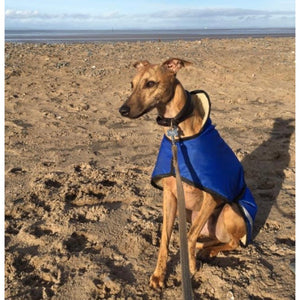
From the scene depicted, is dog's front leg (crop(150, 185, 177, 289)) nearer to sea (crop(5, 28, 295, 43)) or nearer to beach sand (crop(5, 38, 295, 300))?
beach sand (crop(5, 38, 295, 300))

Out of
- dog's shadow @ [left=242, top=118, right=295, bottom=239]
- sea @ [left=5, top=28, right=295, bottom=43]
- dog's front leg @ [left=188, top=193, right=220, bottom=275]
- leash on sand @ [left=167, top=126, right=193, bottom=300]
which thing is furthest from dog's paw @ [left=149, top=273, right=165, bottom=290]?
sea @ [left=5, top=28, right=295, bottom=43]

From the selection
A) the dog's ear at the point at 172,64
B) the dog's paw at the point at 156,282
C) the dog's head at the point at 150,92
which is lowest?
the dog's paw at the point at 156,282

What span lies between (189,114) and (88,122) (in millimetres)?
4562

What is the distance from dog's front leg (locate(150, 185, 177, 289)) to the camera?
2.95 meters

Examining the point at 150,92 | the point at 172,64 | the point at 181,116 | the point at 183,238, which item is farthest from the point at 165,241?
the point at 172,64

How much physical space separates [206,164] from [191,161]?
0.13 meters

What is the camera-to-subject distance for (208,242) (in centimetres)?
341

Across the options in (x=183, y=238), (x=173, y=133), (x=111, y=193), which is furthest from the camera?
(x=111, y=193)

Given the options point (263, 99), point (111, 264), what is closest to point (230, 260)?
point (111, 264)

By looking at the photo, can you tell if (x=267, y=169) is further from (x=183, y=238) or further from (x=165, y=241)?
(x=183, y=238)

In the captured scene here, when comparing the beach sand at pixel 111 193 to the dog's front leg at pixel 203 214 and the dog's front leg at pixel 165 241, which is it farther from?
the dog's front leg at pixel 203 214

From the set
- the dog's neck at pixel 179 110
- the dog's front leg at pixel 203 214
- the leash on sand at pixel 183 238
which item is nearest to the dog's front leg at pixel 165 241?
the dog's front leg at pixel 203 214

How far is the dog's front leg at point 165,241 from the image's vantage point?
9.69ft

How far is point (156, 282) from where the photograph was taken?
2.94 m
